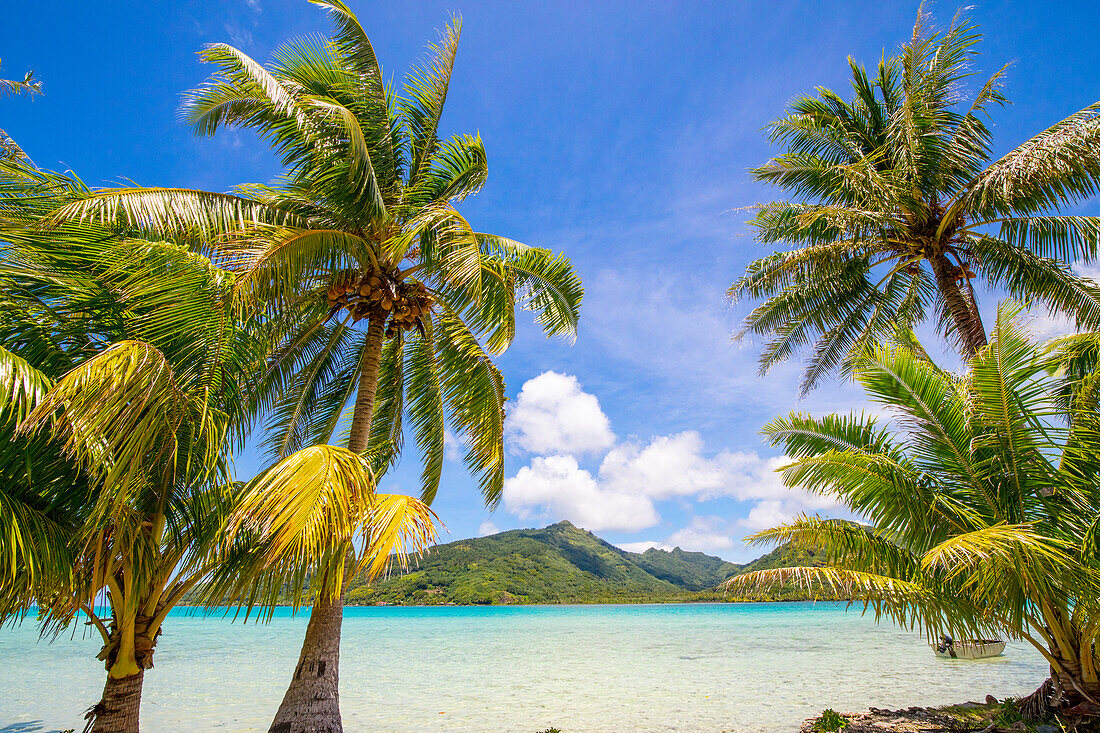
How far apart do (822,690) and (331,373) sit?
37.7ft

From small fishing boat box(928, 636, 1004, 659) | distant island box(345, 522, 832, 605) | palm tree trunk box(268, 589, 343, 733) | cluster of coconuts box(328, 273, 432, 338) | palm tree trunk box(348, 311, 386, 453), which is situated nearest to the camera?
palm tree trunk box(268, 589, 343, 733)

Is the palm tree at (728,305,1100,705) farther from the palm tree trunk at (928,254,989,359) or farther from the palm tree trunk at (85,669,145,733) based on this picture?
the palm tree trunk at (85,669,145,733)

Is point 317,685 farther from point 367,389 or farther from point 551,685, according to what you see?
point 551,685

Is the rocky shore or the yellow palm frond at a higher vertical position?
the yellow palm frond

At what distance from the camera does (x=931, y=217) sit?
9219 mm

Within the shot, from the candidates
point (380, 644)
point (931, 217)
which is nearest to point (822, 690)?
point (931, 217)

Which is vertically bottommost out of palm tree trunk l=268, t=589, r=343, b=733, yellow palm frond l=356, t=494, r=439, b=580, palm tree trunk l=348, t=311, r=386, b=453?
palm tree trunk l=268, t=589, r=343, b=733

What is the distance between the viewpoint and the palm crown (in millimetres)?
6020

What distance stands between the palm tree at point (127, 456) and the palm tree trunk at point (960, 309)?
8760 mm

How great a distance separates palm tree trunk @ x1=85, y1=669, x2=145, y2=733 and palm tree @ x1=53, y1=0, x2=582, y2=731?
142cm

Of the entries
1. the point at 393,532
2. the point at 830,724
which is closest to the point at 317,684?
the point at 393,532

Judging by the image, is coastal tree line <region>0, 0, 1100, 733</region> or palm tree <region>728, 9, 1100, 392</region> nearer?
coastal tree line <region>0, 0, 1100, 733</region>

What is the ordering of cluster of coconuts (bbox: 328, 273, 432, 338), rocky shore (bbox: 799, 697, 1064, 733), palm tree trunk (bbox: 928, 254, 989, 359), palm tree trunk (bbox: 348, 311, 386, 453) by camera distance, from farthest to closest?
palm tree trunk (bbox: 928, 254, 989, 359)
cluster of coconuts (bbox: 328, 273, 432, 338)
palm tree trunk (bbox: 348, 311, 386, 453)
rocky shore (bbox: 799, 697, 1064, 733)

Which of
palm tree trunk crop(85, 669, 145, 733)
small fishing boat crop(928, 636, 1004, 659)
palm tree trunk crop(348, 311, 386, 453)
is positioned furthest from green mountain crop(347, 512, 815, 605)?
palm tree trunk crop(85, 669, 145, 733)
